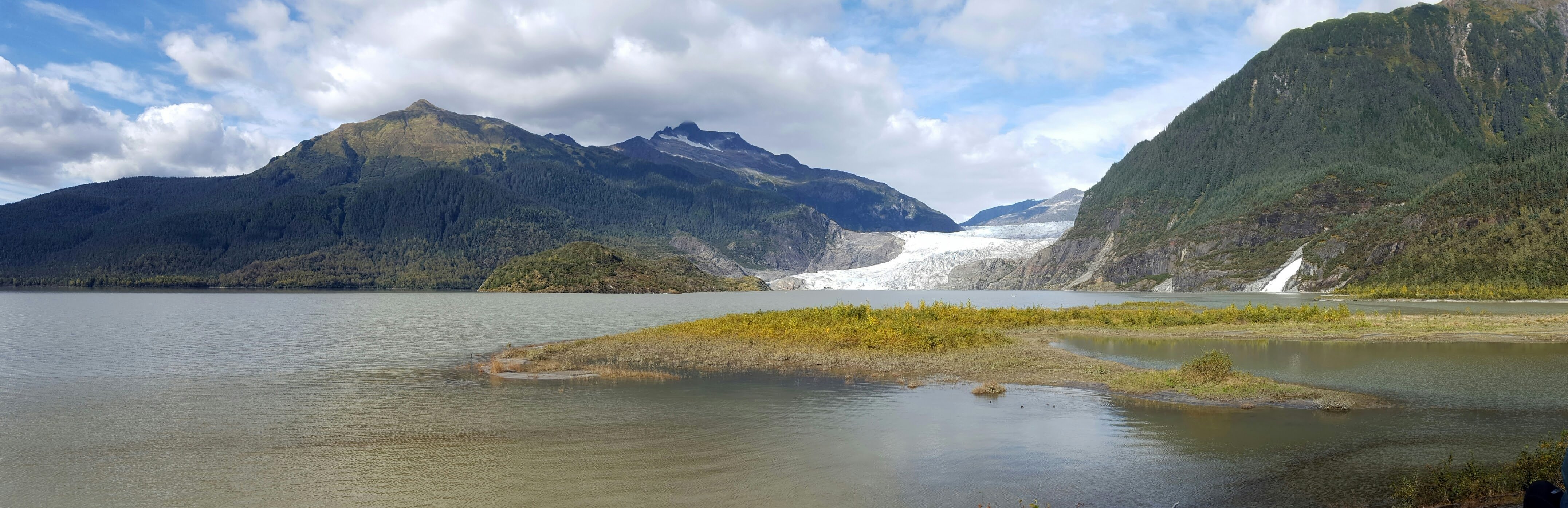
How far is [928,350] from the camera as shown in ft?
135

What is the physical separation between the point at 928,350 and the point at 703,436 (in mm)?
22031

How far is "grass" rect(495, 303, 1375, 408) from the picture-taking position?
29062 mm

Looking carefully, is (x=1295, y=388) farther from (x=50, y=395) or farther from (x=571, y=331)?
(x=571, y=331)

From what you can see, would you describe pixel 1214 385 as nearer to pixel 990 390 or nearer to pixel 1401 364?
pixel 990 390

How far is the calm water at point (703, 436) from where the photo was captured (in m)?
16.1

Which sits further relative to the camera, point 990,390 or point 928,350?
point 928,350

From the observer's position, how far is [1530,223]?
12675 centimetres

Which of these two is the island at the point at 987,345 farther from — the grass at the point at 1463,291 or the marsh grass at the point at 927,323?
the grass at the point at 1463,291

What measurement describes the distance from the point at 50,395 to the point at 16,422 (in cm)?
645

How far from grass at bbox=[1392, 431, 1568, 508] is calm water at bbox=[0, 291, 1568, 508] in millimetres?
1349

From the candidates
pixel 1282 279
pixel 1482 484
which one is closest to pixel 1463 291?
pixel 1282 279

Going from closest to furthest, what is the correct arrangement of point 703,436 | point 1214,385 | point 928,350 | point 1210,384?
point 703,436 → point 1214,385 → point 1210,384 → point 928,350

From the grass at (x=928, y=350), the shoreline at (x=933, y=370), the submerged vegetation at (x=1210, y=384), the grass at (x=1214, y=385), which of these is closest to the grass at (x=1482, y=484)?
the shoreline at (x=933, y=370)

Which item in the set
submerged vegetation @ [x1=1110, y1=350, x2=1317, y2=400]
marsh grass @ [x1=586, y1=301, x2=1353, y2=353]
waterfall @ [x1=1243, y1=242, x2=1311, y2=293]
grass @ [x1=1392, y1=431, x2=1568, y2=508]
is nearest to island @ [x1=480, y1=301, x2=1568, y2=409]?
submerged vegetation @ [x1=1110, y1=350, x2=1317, y2=400]
